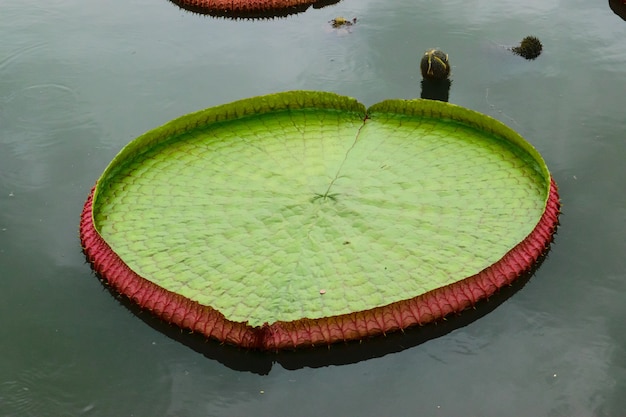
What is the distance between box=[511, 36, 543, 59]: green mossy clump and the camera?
202 inches

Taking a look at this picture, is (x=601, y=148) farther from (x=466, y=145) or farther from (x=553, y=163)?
(x=466, y=145)

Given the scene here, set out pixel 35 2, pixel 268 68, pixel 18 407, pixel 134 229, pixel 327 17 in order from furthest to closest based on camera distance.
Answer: pixel 35 2 → pixel 327 17 → pixel 268 68 → pixel 134 229 → pixel 18 407

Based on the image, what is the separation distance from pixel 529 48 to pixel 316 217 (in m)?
2.51

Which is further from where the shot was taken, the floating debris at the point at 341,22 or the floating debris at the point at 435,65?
the floating debris at the point at 341,22

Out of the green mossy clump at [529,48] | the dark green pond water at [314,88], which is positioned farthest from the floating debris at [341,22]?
the green mossy clump at [529,48]

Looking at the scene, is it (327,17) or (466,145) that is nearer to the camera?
(466,145)

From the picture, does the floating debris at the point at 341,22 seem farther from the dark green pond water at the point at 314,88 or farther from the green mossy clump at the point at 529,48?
the green mossy clump at the point at 529,48

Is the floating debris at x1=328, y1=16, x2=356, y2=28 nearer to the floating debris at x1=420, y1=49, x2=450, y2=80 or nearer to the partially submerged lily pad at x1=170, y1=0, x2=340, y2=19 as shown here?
the partially submerged lily pad at x1=170, y1=0, x2=340, y2=19

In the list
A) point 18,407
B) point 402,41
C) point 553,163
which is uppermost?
point 402,41

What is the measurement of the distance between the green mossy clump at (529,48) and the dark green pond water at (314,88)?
63 millimetres

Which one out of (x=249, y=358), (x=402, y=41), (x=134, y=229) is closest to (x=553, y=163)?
(x=402, y=41)

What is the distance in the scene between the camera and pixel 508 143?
417cm

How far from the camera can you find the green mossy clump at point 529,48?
514cm

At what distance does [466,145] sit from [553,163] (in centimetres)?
52
